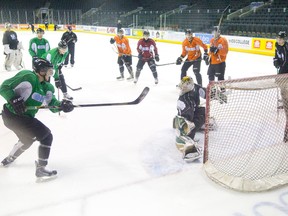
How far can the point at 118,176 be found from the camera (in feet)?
9.21

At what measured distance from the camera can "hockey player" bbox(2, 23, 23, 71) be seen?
287 inches

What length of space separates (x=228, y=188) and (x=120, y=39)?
15.5 feet

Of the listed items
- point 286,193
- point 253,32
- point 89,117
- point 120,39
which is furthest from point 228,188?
point 253,32

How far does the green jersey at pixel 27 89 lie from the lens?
2.42 m

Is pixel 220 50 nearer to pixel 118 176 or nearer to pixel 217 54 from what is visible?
pixel 217 54

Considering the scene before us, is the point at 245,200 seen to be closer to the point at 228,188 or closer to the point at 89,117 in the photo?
the point at 228,188

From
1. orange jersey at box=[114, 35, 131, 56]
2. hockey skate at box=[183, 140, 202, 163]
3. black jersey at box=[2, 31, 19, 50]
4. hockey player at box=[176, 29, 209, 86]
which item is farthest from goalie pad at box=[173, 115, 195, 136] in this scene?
black jersey at box=[2, 31, 19, 50]

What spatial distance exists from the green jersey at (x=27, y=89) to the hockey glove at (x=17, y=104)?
4 centimetres

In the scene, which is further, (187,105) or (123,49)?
(123,49)

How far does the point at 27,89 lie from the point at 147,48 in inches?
155

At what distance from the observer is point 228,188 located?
258 cm

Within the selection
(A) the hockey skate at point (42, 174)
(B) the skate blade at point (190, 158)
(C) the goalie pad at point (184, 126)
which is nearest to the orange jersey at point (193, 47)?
(C) the goalie pad at point (184, 126)

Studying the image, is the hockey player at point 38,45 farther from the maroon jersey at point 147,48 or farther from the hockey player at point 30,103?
the hockey player at point 30,103

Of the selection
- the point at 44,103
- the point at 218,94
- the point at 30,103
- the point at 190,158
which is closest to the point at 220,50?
the point at 218,94
